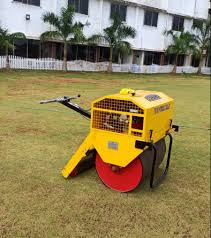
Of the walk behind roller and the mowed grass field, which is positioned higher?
the walk behind roller

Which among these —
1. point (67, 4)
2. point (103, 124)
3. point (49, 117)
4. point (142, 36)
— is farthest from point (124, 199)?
point (142, 36)

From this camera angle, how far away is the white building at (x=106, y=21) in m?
22.0

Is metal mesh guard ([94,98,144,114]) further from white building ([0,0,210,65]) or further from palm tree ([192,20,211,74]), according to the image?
palm tree ([192,20,211,74])

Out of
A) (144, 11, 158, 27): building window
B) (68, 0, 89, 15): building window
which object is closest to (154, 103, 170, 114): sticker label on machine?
(68, 0, 89, 15): building window

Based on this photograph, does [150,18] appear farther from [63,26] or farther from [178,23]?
[63,26]

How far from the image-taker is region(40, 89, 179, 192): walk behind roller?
3.86 metres

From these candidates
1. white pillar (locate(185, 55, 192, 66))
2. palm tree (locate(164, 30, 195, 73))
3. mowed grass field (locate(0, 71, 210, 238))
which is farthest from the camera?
white pillar (locate(185, 55, 192, 66))

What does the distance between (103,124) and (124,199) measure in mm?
978

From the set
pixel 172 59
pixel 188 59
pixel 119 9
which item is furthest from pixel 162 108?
pixel 188 59

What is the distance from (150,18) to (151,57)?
3807mm

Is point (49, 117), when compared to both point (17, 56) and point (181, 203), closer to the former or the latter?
point (181, 203)

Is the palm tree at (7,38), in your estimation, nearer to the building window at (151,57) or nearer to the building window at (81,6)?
the building window at (81,6)

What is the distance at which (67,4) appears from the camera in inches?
939

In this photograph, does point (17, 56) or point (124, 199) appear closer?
point (124, 199)
